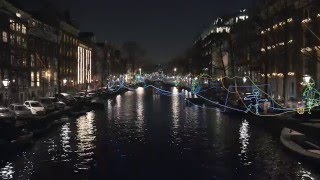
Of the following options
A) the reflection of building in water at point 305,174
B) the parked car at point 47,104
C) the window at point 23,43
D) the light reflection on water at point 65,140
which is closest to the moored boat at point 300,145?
the reflection of building in water at point 305,174

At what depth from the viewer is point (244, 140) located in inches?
1623

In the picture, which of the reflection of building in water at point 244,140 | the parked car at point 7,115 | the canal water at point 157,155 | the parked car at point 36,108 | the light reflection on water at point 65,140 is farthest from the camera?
the parked car at point 36,108

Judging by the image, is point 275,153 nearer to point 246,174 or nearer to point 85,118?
point 246,174

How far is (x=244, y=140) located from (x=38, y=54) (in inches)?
2024

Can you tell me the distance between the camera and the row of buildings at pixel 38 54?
6284cm

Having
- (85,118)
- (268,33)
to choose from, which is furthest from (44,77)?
(268,33)

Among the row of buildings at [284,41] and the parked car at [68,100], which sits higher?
the row of buildings at [284,41]

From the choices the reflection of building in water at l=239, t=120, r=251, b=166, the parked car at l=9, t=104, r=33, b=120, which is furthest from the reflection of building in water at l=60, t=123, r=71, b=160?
the reflection of building in water at l=239, t=120, r=251, b=166

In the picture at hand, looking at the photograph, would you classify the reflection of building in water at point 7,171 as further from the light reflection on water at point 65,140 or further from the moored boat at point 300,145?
the moored boat at point 300,145

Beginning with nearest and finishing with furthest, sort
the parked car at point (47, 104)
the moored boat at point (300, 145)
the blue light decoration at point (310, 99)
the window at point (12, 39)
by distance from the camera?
the moored boat at point (300, 145) < the blue light decoration at point (310, 99) < the parked car at point (47, 104) < the window at point (12, 39)

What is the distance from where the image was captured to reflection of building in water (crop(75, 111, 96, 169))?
31862 mm

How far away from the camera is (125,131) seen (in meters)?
47.7

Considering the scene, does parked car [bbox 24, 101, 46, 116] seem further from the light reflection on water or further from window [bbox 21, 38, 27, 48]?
window [bbox 21, 38, 27, 48]

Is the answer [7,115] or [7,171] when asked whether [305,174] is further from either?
[7,115]
